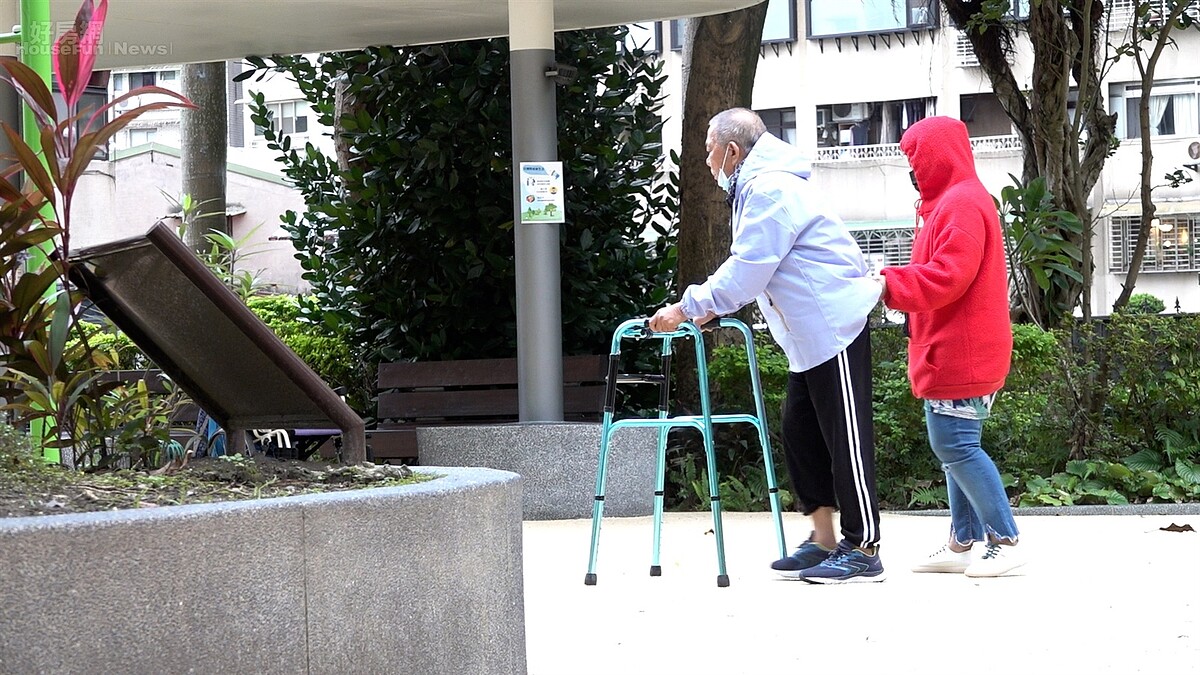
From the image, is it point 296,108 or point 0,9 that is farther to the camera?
point 296,108

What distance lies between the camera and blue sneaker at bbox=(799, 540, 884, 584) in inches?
246

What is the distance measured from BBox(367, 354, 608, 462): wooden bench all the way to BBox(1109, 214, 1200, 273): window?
34.8 m

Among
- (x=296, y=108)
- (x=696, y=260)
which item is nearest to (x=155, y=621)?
(x=696, y=260)

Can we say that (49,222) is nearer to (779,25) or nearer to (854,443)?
(854,443)

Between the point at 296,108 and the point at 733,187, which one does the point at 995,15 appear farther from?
the point at 296,108

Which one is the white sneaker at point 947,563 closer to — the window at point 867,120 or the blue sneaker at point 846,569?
the blue sneaker at point 846,569

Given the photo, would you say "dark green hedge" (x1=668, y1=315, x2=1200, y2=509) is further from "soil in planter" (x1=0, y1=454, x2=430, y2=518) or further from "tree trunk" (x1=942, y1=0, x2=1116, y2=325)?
"soil in planter" (x1=0, y1=454, x2=430, y2=518)

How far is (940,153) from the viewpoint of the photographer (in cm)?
650

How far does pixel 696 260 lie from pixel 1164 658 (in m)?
6.47

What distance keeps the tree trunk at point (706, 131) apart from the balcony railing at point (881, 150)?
32276mm

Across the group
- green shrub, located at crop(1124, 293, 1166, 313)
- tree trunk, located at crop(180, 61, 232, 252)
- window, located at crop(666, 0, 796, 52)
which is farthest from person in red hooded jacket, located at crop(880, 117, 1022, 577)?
window, located at crop(666, 0, 796, 52)

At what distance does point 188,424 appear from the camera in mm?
11109

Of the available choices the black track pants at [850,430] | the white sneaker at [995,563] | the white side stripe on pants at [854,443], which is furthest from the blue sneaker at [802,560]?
the white sneaker at [995,563]

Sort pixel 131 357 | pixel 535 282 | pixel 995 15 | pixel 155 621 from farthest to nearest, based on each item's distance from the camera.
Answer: pixel 131 357 → pixel 995 15 → pixel 535 282 → pixel 155 621
